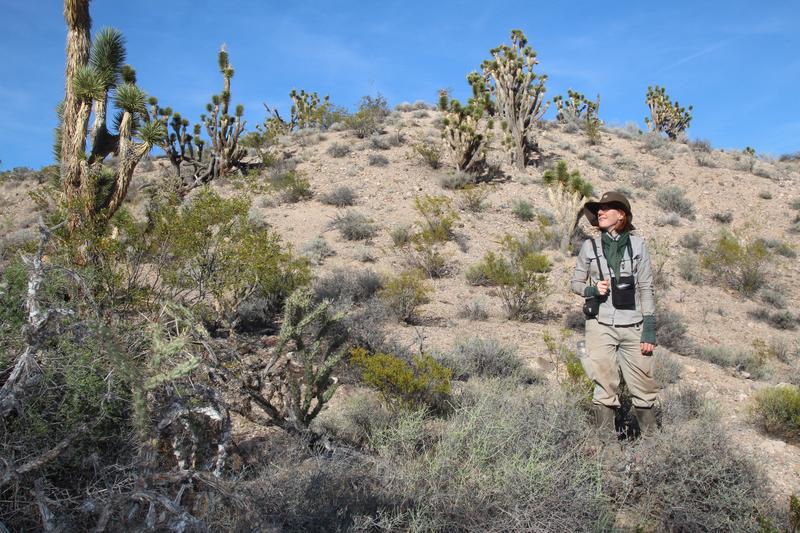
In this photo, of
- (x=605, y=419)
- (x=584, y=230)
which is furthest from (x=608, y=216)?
(x=584, y=230)

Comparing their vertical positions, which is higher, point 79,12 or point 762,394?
point 79,12

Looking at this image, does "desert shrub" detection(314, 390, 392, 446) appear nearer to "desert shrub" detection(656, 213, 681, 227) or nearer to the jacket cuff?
the jacket cuff

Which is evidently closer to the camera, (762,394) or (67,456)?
(67,456)

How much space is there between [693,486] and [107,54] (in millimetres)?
8666

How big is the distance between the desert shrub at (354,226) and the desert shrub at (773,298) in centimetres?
856

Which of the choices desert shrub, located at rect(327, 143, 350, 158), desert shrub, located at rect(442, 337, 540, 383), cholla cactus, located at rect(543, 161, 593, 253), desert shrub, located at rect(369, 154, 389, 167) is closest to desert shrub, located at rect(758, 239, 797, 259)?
cholla cactus, located at rect(543, 161, 593, 253)

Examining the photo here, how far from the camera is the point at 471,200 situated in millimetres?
14930

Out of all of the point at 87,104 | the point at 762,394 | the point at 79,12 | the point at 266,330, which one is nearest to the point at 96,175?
the point at 87,104

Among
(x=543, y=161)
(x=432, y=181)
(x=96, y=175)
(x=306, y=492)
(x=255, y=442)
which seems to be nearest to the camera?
A: (x=306, y=492)

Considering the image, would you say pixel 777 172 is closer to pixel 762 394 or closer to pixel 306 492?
pixel 762 394

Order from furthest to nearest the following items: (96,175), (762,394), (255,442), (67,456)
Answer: (96,175), (762,394), (255,442), (67,456)

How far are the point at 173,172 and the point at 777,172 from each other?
22.7 m

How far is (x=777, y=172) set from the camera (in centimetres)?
2058

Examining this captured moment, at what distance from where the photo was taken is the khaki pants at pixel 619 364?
397 cm
